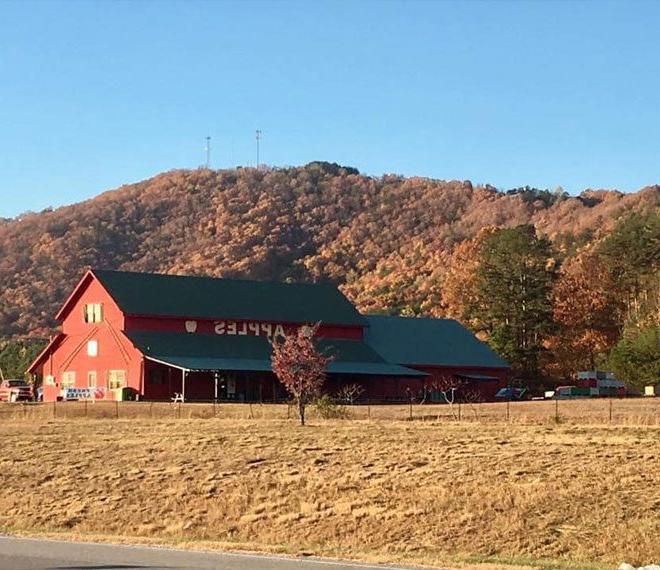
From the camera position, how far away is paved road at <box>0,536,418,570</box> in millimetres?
18984

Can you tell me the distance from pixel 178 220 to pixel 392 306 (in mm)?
A: 67716

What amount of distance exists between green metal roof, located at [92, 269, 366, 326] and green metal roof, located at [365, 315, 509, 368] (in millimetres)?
2238

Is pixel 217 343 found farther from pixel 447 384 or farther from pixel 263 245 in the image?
pixel 263 245

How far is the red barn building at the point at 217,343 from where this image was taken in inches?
2771

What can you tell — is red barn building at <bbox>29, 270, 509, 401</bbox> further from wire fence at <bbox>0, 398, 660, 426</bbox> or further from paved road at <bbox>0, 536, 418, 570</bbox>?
paved road at <bbox>0, 536, 418, 570</bbox>

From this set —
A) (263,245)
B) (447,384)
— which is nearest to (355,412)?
(447,384)

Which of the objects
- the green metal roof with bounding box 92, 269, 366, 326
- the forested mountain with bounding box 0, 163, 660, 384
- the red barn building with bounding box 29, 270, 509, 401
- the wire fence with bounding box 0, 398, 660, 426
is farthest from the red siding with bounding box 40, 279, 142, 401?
the forested mountain with bounding box 0, 163, 660, 384

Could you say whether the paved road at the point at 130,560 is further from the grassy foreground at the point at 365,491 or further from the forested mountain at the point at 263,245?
the forested mountain at the point at 263,245

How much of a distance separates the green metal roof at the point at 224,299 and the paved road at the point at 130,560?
5111 cm

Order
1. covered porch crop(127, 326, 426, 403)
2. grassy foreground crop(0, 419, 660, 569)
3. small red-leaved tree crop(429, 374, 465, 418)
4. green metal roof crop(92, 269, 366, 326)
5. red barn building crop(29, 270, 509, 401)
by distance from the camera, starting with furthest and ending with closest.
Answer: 1. small red-leaved tree crop(429, 374, 465, 418)
2. green metal roof crop(92, 269, 366, 326)
3. red barn building crop(29, 270, 509, 401)
4. covered porch crop(127, 326, 426, 403)
5. grassy foreground crop(0, 419, 660, 569)

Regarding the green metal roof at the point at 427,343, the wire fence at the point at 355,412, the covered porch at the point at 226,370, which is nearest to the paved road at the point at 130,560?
the wire fence at the point at 355,412

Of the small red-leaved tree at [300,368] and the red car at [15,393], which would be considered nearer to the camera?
the small red-leaved tree at [300,368]

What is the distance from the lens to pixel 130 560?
19875 millimetres

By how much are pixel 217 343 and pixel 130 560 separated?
54.3 metres
